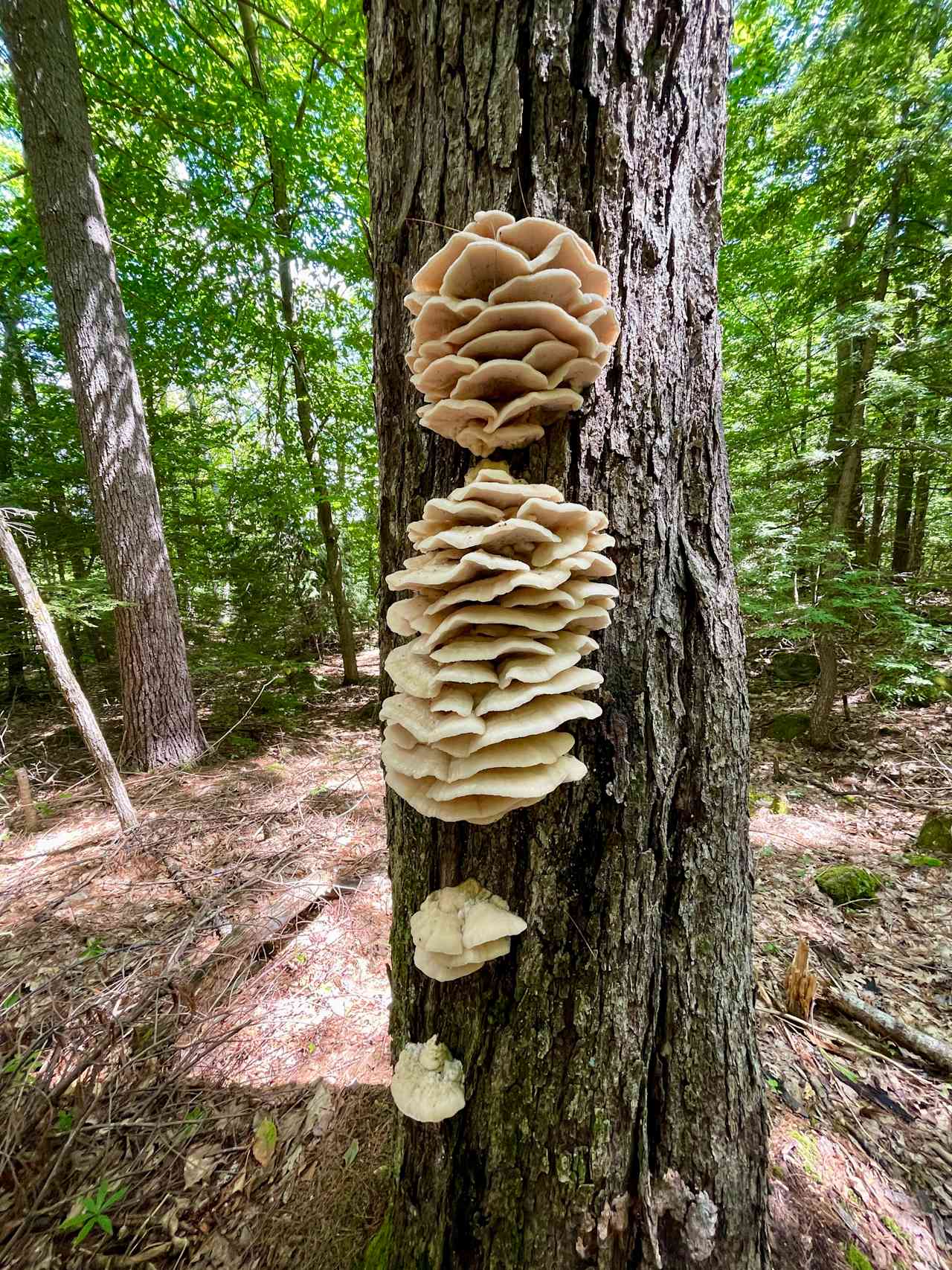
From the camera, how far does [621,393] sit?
1.33 metres

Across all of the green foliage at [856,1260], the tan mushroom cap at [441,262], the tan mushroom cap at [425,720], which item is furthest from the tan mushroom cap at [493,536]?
the green foliage at [856,1260]

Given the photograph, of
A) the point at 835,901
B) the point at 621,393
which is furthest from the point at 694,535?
the point at 835,901

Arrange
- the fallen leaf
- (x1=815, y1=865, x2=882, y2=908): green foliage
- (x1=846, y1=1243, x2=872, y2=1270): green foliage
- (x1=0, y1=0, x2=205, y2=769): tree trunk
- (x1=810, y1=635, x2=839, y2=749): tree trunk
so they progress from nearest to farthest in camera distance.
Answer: (x1=846, y1=1243, x2=872, y2=1270): green foliage < the fallen leaf < (x1=815, y1=865, x2=882, y2=908): green foliage < (x1=0, y1=0, x2=205, y2=769): tree trunk < (x1=810, y1=635, x2=839, y2=749): tree trunk

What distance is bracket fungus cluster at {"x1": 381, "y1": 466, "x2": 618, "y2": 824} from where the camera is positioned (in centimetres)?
109

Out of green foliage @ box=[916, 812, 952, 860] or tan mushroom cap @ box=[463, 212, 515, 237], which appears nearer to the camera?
tan mushroom cap @ box=[463, 212, 515, 237]

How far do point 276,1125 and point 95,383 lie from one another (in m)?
7.08

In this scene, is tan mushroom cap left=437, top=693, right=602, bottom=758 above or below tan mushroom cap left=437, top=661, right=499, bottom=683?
below

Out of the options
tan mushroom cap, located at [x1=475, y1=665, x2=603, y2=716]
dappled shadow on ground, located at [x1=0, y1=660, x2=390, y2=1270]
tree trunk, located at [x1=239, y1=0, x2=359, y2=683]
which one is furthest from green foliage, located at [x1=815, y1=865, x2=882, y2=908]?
tree trunk, located at [x1=239, y1=0, x2=359, y2=683]

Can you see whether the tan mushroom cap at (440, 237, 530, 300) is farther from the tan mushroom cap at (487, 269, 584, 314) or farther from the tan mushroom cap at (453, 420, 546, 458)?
the tan mushroom cap at (453, 420, 546, 458)

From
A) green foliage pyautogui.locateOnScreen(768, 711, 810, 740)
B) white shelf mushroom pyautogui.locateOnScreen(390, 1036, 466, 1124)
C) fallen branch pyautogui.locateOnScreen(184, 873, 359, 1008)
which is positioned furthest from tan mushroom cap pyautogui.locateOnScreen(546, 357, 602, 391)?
green foliage pyautogui.locateOnScreen(768, 711, 810, 740)

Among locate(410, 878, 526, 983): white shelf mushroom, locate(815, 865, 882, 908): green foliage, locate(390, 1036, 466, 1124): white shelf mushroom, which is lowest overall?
locate(815, 865, 882, 908): green foliage

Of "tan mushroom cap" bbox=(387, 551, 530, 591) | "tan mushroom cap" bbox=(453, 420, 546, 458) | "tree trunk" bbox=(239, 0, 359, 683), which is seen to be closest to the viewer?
"tan mushroom cap" bbox=(387, 551, 530, 591)

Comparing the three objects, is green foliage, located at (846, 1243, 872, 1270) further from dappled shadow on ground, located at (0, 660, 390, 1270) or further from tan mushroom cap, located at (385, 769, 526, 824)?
tan mushroom cap, located at (385, 769, 526, 824)

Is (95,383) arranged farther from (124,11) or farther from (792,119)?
(792,119)
